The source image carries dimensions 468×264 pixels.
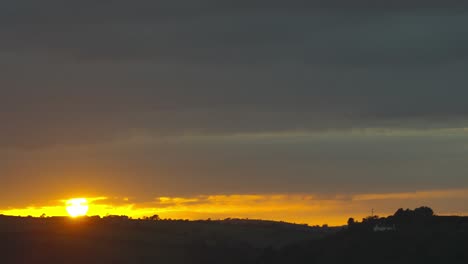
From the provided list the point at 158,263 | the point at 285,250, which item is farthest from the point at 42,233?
the point at 285,250

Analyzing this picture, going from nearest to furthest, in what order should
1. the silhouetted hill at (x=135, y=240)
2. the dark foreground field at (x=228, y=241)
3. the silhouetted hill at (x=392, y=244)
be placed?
the silhouetted hill at (x=392, y=244) < the dark foreground field at (x=228, y=241) < the silhouetted hill at (x=135, y=240)

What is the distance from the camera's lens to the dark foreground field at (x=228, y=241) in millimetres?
121438

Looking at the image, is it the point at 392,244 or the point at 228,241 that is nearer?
the point at 392,244

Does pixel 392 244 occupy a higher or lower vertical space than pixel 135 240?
lower

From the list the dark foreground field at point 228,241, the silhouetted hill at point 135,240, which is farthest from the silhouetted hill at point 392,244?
the silhouetted hill at point 135,240

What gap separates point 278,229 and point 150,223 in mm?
11882

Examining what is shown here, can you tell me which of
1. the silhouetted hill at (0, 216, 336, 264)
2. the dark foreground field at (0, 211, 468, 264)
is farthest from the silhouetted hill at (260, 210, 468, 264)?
the silhouetted hill at (0, 216, 336, 264)

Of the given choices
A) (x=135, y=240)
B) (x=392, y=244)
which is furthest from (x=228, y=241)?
(x=392, y=244)

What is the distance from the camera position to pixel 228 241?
156 m

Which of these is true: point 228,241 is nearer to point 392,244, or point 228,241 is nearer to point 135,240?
point 135,240

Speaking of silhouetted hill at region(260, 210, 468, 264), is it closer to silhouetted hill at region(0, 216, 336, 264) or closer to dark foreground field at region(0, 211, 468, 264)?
dark foreground field at region(0, 211, 468, 264)

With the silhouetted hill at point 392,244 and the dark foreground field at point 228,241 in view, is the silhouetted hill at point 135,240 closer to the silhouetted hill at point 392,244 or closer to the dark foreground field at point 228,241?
the dark foreground field at point 228,241

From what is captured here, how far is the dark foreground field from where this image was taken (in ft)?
398

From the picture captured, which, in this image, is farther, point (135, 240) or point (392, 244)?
point (135, 240)
